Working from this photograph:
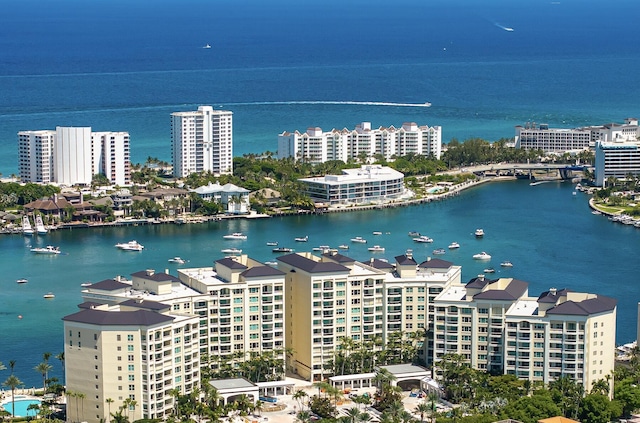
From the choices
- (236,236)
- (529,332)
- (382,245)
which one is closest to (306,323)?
(529,332)

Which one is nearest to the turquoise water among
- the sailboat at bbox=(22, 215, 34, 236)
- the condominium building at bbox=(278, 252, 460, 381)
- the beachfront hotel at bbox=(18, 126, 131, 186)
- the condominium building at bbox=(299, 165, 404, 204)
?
the condominium building at bbox=(278, 252, 460, 381)

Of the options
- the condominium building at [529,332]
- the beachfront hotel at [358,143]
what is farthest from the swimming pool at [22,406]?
the beachfront hotel at [358,143]

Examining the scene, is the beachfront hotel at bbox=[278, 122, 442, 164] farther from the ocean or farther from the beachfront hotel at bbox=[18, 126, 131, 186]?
the beachfront hotel at bbox=[18, 126, 131, 186]

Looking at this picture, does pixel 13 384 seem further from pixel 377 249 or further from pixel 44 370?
pixel 377 249

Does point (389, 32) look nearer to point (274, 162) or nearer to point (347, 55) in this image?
point (347, 55)

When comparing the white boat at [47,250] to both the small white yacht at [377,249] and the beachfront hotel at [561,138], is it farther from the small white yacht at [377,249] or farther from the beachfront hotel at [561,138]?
the beachfront hotel at [561,138]
